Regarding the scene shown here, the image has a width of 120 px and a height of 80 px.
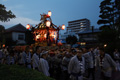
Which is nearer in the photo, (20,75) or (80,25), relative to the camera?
(20,75)

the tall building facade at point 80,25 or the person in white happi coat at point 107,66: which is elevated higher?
the tall building facade at point 80,25

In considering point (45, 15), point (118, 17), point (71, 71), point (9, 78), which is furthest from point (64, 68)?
point (118, 17)

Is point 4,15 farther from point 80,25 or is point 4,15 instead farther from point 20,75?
point 80,25

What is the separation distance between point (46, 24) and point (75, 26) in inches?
3639

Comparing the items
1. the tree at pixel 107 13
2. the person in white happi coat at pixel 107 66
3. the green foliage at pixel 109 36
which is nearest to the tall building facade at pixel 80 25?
the tree at pixel 107 13

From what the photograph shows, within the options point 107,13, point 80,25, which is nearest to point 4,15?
point 107,13

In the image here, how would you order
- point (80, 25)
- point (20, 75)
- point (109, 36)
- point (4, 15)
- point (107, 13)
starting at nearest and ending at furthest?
Answer: point (20, 75)
point (4, 15)
point (109, 36)
point (107, 13)
point (80, 25)

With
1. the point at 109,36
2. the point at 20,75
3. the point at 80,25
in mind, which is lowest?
the point at 20,75

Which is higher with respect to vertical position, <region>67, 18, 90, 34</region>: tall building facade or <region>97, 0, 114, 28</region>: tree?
<region>67, 18, 90, 34</region>: tall building facade

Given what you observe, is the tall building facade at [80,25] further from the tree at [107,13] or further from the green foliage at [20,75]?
the green foliage at [20,75]

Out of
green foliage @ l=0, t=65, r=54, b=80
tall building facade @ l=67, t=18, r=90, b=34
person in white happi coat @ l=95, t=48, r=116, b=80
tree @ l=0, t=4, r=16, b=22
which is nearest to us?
green foliage @ l=0, t=65, r=54, b=80

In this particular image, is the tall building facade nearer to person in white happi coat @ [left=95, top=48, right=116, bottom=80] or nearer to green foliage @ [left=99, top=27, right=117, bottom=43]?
green foliage @ [left=99, top=27, right=117, bottom=43]

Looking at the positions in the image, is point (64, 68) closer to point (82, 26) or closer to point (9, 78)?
point (9, 78)

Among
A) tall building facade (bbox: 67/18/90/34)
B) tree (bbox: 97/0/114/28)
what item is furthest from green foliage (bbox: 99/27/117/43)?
tall building facade (bbox: 67/18/90/34)
